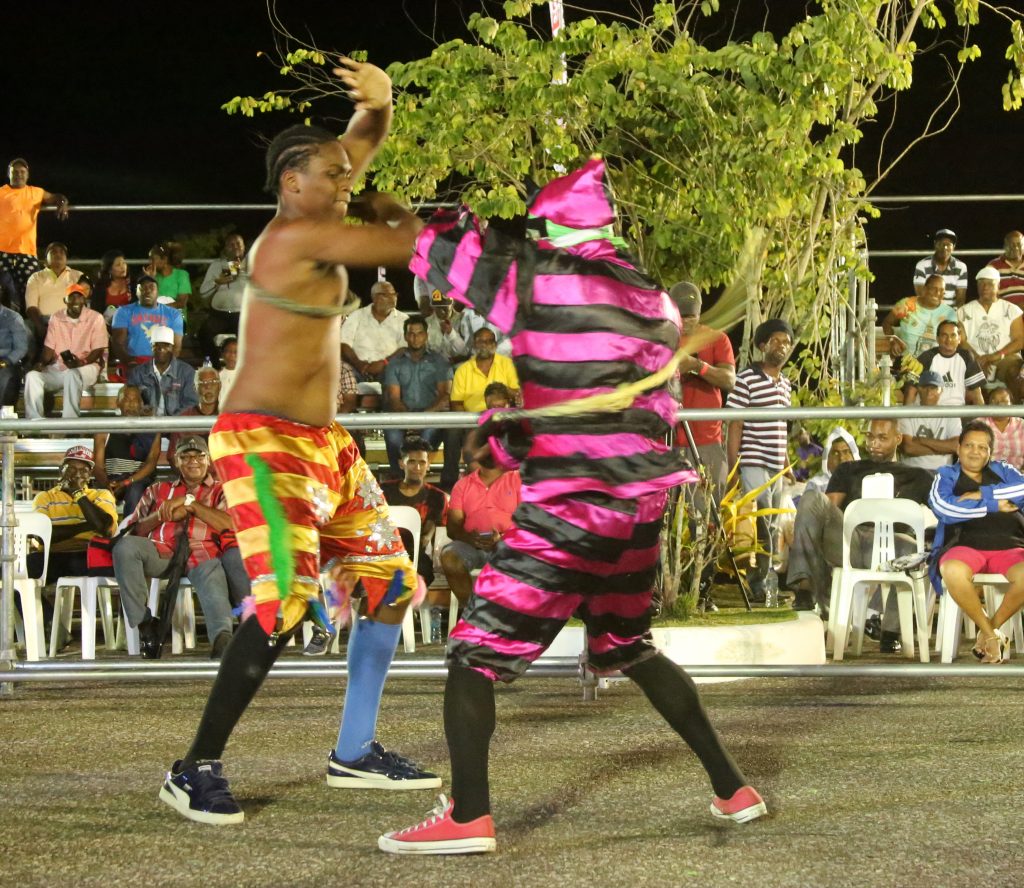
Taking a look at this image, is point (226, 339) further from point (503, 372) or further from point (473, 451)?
point (473, 451)

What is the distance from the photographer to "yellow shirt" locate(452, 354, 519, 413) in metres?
11.2

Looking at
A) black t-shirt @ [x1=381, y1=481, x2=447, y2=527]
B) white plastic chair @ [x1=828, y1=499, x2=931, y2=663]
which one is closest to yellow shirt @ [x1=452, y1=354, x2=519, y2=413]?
black t-shirt @ [x1=381, y1=481, x2=447, y2=527]

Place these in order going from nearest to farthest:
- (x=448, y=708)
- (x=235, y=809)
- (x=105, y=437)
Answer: (x=448, y=708)
(x=235, y=809)
(x=105, y=437)

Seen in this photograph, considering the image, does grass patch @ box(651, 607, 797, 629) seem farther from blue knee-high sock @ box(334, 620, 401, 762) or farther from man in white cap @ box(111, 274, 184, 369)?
man in white cap @ box(111, 274, 184, 369)

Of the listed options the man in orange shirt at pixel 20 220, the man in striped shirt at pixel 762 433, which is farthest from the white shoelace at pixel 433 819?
the man in orange shirt at pixel 20 220

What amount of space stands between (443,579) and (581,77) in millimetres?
4584

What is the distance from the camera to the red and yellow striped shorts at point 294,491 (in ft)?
14.6

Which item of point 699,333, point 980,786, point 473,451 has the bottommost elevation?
point 980,786

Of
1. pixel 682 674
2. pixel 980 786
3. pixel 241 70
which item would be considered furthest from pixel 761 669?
pixel 241 70

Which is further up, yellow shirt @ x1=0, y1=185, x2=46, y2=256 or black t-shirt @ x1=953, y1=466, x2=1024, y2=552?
yellow shirt @ x1=0, y1=185, x2=46, y2=256

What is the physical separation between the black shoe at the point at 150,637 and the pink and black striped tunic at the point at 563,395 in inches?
Answer: 201

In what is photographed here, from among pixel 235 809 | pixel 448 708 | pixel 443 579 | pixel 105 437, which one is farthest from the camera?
pixel 105 437

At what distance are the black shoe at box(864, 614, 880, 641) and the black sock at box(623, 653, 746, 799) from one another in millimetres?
5563

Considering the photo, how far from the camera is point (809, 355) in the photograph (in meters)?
12.6
